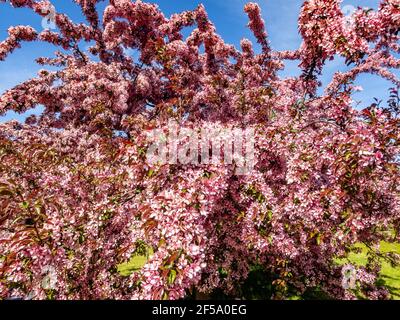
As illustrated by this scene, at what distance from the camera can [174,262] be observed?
3.80 metres

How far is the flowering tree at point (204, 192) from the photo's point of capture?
4.11 m

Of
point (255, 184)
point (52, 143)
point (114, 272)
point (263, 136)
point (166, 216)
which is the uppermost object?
point (52, 143)

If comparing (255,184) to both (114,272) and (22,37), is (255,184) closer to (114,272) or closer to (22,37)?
(114,272)

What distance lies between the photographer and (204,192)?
4.59m

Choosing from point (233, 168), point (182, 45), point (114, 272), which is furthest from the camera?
point (182, 45)

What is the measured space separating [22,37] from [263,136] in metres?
12.0

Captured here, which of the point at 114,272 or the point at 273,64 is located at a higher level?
the point at 273,64

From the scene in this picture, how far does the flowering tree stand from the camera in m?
4.11

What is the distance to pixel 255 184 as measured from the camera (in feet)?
17.9

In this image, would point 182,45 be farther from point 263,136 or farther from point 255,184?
point 255,184

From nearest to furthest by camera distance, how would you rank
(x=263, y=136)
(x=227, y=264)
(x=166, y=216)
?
(x=166, y=216) → (x=263, y=136) → (x=227, y=264)

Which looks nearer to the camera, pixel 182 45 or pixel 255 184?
pixel 255 184

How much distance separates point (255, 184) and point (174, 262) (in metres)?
2.31

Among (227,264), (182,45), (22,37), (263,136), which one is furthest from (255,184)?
(22,37)
